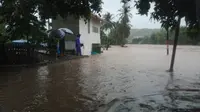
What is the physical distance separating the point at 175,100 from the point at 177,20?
10.6 ft

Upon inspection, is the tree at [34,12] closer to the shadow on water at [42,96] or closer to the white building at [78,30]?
the shadow on water at [42,96]

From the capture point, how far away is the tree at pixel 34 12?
33.3 ft

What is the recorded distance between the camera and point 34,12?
1441cm

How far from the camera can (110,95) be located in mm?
8164

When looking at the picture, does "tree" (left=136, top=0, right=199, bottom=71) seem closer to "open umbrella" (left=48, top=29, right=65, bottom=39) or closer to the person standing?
"open umbrella" (left=48, top=29, right=65, bottom=39)

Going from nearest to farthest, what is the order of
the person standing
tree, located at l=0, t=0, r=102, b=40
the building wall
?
tree, located at l=0, t=0, r=102, b=40 < the person standing < the building wall

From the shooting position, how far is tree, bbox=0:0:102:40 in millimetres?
10164

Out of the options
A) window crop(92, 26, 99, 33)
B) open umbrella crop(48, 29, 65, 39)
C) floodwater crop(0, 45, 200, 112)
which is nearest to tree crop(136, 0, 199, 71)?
floodwater crop(0, 45, 200, 112)

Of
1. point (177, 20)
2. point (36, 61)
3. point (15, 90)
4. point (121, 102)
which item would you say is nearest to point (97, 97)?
point (121, 102)

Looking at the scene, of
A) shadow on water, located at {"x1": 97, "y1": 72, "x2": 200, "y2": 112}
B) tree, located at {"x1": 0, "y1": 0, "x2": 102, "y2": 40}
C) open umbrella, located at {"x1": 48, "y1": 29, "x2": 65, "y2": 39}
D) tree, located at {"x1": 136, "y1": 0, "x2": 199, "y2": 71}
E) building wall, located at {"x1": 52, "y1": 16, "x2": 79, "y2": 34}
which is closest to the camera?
shadow on water, located at {"x1": 97, "y1": 72, "x2": 200, "y2": 112}

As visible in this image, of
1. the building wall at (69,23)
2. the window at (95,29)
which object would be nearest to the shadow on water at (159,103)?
the building wall at (69,23)

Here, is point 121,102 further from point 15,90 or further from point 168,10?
point 15,90

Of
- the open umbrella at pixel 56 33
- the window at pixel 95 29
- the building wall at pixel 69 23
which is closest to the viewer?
the open umbrella at pixel 56 33

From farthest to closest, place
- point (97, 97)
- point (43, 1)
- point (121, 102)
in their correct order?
point (43, 1) → point (97, 97) → point (121, 102)
